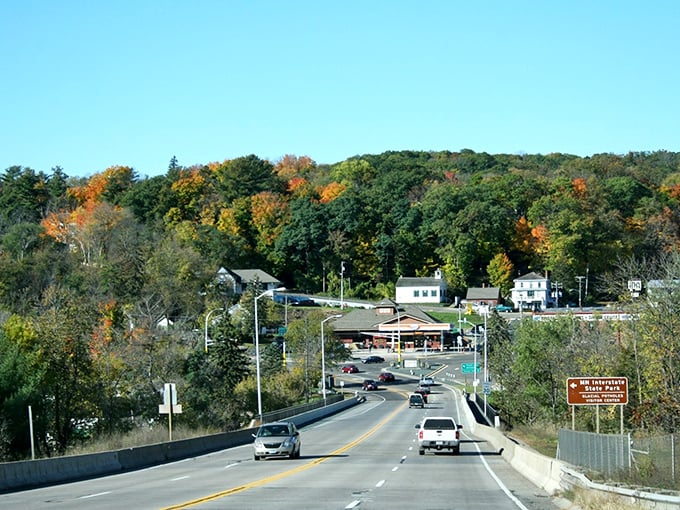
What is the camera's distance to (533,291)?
156875 millimetres

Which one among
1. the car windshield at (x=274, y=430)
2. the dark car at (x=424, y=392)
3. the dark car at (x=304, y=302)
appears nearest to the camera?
the car windshield at (x=274, y=430)

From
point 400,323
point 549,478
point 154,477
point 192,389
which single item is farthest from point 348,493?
point 400,323

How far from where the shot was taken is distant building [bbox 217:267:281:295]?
15000cm

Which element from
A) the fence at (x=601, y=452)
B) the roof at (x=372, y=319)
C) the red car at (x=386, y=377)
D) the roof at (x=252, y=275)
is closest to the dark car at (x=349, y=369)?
the red car at (x=386, y=377)

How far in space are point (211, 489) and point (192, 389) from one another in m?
45.0

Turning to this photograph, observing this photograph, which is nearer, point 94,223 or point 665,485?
point 665,485

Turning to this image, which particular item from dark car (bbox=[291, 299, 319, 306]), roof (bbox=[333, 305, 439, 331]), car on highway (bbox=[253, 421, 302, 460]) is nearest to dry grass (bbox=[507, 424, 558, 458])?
car on highway (bbox=[253, 421, 302, 460])

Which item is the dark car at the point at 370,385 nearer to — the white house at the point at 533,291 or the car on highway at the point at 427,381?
the car on highway at the point at 427,381

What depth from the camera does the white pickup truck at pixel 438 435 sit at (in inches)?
1558

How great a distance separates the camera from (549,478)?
2653cm

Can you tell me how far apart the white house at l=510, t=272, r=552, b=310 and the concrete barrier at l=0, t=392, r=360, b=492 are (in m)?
111

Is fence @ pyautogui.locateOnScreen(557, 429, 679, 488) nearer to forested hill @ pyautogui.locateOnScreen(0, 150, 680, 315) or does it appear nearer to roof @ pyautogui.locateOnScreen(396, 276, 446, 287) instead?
forested hill @ pyautogui.locateOnScreen(0, 150, 680, 315)

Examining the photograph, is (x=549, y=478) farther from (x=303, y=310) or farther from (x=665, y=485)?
(x=303, y=310)

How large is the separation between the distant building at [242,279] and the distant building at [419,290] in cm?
1926
